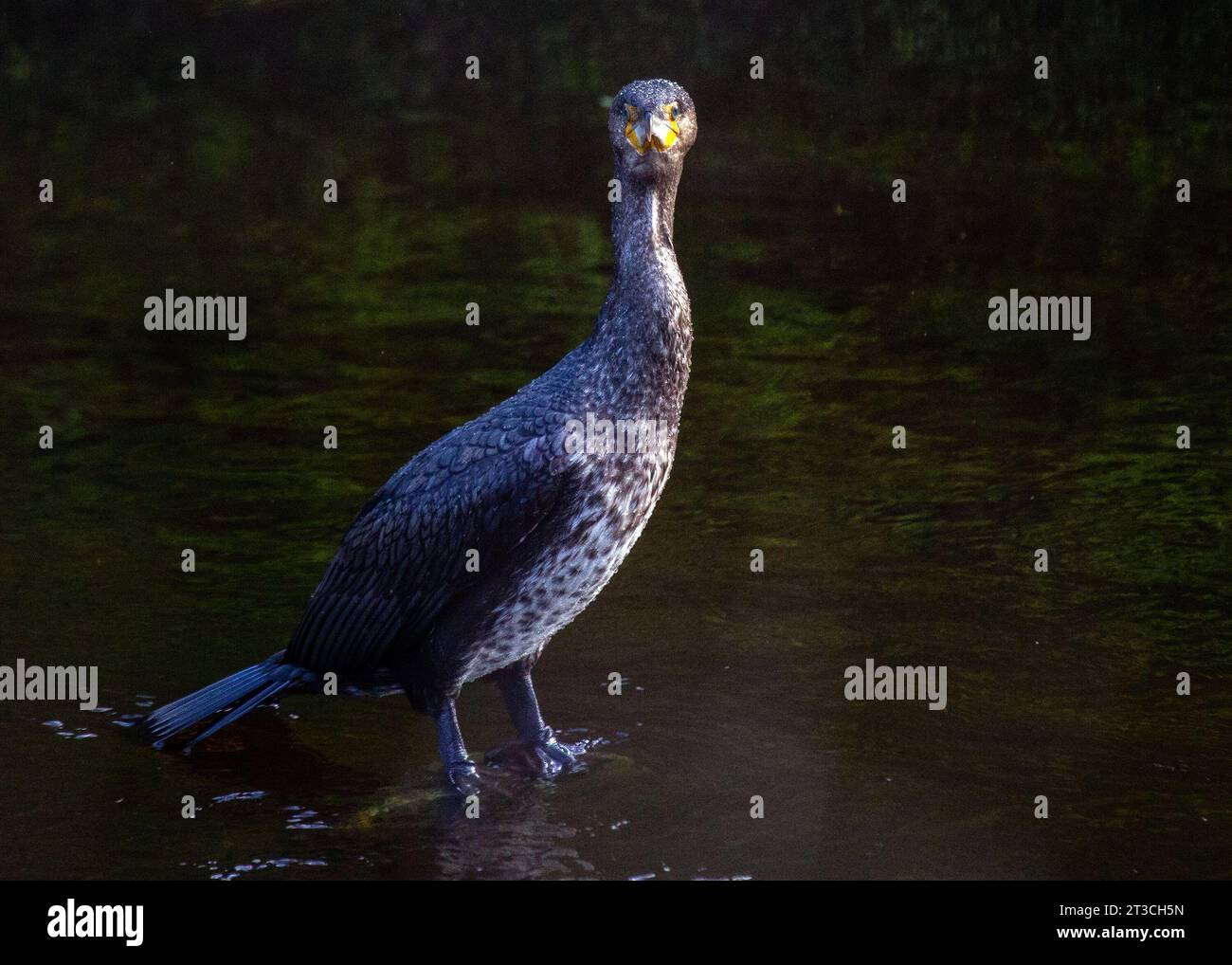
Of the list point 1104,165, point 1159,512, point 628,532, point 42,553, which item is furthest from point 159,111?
point 628,532

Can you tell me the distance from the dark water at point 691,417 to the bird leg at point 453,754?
0.30 ft

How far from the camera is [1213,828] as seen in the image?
684 cm

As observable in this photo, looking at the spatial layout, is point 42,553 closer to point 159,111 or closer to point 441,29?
point 159,111

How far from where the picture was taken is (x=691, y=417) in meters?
11.3

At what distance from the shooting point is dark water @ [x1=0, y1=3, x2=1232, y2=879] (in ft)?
23.1

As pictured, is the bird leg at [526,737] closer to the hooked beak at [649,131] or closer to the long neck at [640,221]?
the long neck at [640,221]

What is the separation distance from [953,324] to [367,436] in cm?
435

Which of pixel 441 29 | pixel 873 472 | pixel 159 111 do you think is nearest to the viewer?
pixel 873 472

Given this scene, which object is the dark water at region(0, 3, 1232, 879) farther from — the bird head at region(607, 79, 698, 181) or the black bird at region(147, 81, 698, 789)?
the bird head at region(607, 79, 698, 181)

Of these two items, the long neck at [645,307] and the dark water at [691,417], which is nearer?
the long neck at [645,307]

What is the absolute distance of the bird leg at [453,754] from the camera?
22.9ft

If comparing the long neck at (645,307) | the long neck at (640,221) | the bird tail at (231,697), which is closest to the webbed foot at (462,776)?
the bird tail at (231,697)

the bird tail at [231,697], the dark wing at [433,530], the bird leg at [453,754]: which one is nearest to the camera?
the dark wing at [433,530]

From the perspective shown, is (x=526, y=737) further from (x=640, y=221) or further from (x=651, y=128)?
(x=651, y=128)
